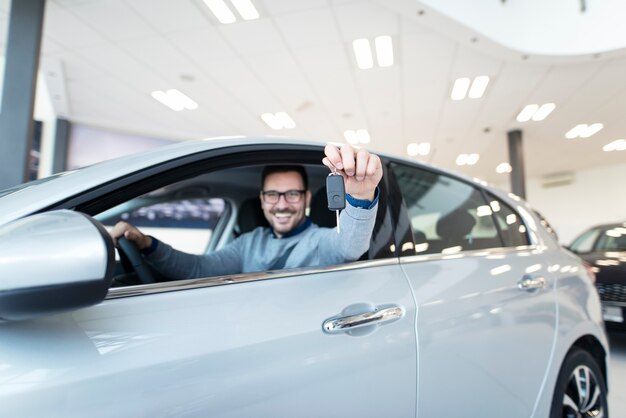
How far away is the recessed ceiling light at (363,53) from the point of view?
15.9 feet

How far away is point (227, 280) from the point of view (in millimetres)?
766

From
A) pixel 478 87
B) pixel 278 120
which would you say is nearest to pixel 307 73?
pixel 278 120

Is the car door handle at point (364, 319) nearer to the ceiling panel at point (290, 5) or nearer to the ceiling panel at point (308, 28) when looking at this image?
the ceiling panel at point (290, 5)

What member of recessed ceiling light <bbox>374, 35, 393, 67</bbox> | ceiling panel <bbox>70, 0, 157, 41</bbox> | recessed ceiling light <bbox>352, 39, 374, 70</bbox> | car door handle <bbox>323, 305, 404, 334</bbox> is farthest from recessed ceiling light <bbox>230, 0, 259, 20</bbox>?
car door handle <bbox>323, 305, 404, 334</bbox>

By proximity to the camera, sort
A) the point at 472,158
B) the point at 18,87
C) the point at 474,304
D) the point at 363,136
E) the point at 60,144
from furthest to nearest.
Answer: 1. the point at 472,158
2. the point at 363,136
3. the point at 60,144
4. the point at 18,87
5. the point at 474,304

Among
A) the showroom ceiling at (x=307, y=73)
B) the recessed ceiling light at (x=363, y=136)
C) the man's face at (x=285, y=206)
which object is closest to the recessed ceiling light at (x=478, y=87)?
the showroom ceiling at (x=307, y=73)

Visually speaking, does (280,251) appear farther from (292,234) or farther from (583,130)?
(583,130)

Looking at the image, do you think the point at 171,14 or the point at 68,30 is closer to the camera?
the point at 171,14

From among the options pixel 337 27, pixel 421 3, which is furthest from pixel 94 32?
pixel 421 3

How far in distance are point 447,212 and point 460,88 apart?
5.54 metres

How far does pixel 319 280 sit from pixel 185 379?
360 mm

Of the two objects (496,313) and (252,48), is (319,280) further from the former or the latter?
(252,48)

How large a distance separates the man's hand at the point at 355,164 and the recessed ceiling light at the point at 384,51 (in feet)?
14.7

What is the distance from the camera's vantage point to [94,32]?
468cm
